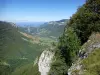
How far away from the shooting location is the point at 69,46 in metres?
52.5

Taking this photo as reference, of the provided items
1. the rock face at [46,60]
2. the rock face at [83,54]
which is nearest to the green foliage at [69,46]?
the rock face at [83,54]

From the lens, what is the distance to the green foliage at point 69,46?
5253 centimetres

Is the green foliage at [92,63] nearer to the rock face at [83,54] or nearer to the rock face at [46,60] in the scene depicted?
the rock face at [83,54]

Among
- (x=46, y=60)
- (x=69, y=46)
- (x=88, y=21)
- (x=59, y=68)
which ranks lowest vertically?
(x=46, y=60)

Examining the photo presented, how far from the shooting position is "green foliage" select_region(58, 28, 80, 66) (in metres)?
52.5

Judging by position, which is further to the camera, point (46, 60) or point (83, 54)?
point (46, 60)

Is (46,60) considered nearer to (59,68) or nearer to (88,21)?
(88,21)

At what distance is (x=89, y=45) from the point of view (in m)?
43.0

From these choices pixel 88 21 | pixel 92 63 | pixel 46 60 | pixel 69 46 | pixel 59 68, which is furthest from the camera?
pixel 46 60

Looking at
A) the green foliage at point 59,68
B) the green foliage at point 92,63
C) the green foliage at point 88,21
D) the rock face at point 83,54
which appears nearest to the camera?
the green foliage at point 92,63

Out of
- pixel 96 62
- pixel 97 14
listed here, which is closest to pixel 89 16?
pixel 97 14

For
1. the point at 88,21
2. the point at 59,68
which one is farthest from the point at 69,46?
the point at 88,21

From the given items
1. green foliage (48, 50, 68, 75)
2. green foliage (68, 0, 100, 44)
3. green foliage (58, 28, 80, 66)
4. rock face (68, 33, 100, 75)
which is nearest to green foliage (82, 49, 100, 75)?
rock face (68, 33, 100, 75)

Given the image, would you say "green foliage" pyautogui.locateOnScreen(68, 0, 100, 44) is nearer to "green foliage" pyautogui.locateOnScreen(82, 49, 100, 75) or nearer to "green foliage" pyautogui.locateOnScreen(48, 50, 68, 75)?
"green foliage" pyautogui.locateOnScreen(48, 50, 68, 75)
